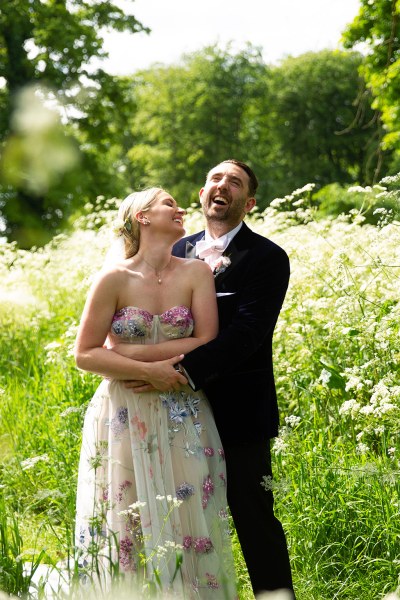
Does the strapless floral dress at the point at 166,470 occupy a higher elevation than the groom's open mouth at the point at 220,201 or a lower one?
lower

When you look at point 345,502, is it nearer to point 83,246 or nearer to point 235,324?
point 235,324

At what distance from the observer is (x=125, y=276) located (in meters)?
3.72

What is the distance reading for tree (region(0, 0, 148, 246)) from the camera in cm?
2388

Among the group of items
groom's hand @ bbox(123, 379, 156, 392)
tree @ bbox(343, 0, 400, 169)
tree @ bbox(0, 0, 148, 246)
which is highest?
tree @ bbox(0, 0, 148, 246)

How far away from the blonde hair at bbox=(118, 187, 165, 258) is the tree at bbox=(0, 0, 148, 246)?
67.8 feet

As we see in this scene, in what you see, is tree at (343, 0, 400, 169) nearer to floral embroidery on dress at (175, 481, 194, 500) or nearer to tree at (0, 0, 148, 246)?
floral embroidery on dress at (175, 481, 194, 500)

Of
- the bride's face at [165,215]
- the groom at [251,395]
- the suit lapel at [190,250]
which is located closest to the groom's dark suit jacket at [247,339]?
the groom at [251,395]

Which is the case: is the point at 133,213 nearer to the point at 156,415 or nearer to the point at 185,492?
the point at 156,415

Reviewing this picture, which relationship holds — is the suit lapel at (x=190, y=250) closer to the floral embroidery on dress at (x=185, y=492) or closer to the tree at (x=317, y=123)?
the floral embroidery on dress at (x=185, y=492)

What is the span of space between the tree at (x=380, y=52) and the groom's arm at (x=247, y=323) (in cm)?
713

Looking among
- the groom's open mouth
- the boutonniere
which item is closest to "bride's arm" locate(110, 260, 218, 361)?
Answer: the boutonniere

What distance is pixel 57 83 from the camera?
80.1 feet

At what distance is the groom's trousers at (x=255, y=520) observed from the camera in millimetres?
3797

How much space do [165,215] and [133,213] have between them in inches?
6.4
